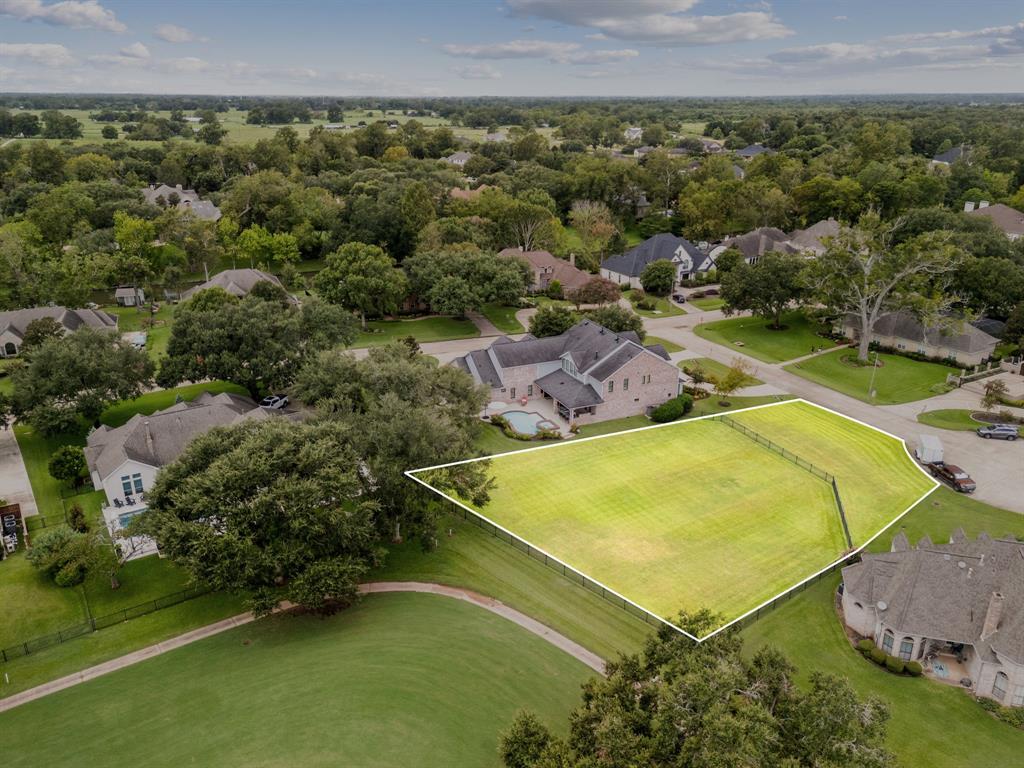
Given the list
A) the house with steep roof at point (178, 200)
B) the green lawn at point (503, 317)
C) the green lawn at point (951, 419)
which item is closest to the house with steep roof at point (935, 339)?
the green lawn at point (951, 419)

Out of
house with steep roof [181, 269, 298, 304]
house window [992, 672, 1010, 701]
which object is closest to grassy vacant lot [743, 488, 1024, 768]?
house window [992, 672, 1010, 701]

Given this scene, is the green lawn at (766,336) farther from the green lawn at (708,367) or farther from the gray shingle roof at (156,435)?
the gray shingle roof at (156,435)

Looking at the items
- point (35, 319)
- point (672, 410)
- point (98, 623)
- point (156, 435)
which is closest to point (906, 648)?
point (672, 410)

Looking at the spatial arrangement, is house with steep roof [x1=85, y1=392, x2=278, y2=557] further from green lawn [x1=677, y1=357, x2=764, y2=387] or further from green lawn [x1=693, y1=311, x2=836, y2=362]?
green lawn [x1=693, y1=311, x2=836, y2=362]

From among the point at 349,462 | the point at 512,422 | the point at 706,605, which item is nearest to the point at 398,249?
the point at 512,422

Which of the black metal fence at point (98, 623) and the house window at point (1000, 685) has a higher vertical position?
the house window at point (1000, 685)

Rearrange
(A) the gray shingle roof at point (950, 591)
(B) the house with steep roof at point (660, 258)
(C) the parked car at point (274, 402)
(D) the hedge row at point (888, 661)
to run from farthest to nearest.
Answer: (B) the house with steep roof at point (660, 258) → (C) the parked car at point (274, 402) → (D) the hedge row at point (888, 661) → (A) the gray shingle roof at point (950, 591)

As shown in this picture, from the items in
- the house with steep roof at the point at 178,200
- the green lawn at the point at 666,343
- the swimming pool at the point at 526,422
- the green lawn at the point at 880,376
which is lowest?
the swimming pool at the point at 526,422
